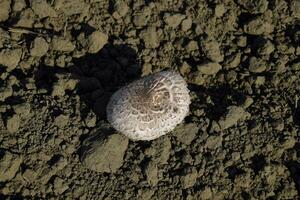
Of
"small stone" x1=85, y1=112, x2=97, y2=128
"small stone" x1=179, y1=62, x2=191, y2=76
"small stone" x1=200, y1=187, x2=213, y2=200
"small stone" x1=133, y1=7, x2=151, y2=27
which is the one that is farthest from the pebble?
"small stone" x1=85, y1=112, x2=97, y2=128

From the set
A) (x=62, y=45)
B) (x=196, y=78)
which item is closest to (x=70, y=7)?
(x=62, y=45)

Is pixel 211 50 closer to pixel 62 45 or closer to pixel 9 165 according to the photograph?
pixel 62 45

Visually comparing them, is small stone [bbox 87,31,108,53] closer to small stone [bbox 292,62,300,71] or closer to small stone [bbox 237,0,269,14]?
small stone [bbox 237,0,269,14]

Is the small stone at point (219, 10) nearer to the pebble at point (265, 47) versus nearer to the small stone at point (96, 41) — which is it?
the pebble at point (265, 47)

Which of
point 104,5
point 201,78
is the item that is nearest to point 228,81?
point 201,78

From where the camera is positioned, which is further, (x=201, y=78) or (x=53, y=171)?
(x=201, y=78)

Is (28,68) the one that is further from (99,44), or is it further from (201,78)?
Result: (201,78)

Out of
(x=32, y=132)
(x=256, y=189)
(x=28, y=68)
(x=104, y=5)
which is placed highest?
(x=104, y=5)
